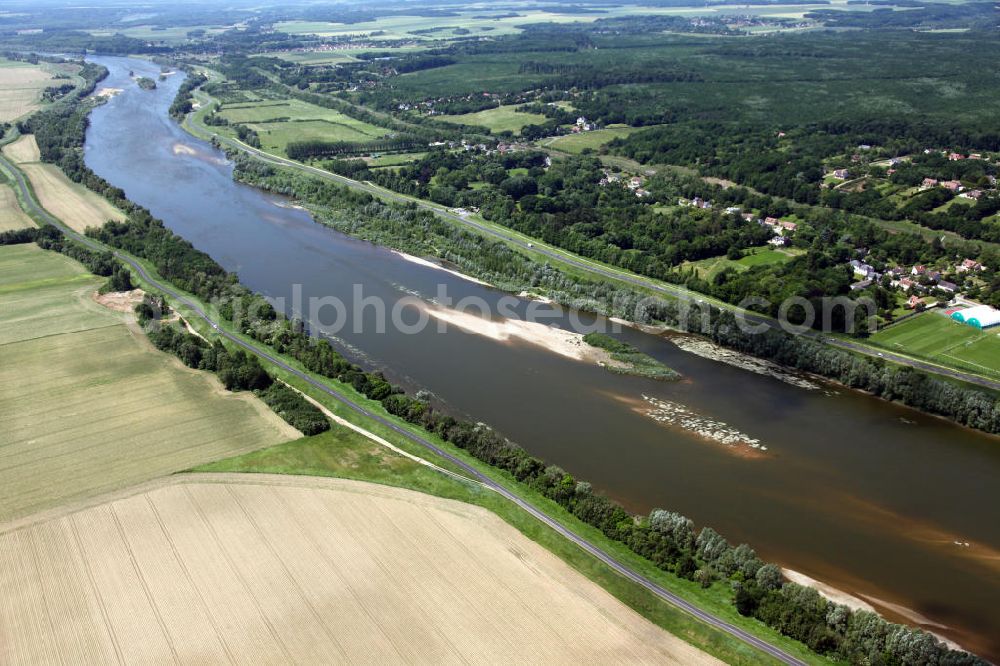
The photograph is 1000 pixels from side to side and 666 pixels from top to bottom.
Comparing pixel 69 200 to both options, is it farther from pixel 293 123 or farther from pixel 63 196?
pixel 293 123

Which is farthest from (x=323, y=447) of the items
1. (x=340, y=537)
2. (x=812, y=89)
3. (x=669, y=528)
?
(x=812, y=89)

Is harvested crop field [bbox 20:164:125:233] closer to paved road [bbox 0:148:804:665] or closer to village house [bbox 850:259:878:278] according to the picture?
paved road [bbox 0:148:804:665]

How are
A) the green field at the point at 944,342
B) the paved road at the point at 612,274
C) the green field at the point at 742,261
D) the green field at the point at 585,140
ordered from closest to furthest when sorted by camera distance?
1. the paved road at the point at 612,274
2. the green field at the point at 944,342
3. the green field at the point at 742,261
4. the green field at the point at 585,140

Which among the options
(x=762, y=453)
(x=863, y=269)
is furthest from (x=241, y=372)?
(x=863, y=269)

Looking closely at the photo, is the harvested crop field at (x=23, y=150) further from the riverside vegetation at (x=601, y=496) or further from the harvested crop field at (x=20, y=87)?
the riverside vegetation at (x=601, y=496)

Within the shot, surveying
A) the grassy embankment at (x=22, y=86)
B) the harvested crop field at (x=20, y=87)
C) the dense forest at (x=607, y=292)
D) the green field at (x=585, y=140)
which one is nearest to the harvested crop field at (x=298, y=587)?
the dense forest at (x=607, y=292)

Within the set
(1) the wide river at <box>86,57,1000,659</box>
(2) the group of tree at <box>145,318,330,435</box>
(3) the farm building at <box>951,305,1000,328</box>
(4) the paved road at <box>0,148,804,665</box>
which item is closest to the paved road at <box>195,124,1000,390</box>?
(1) the wide river at <box>86,57,1000,659</box>
